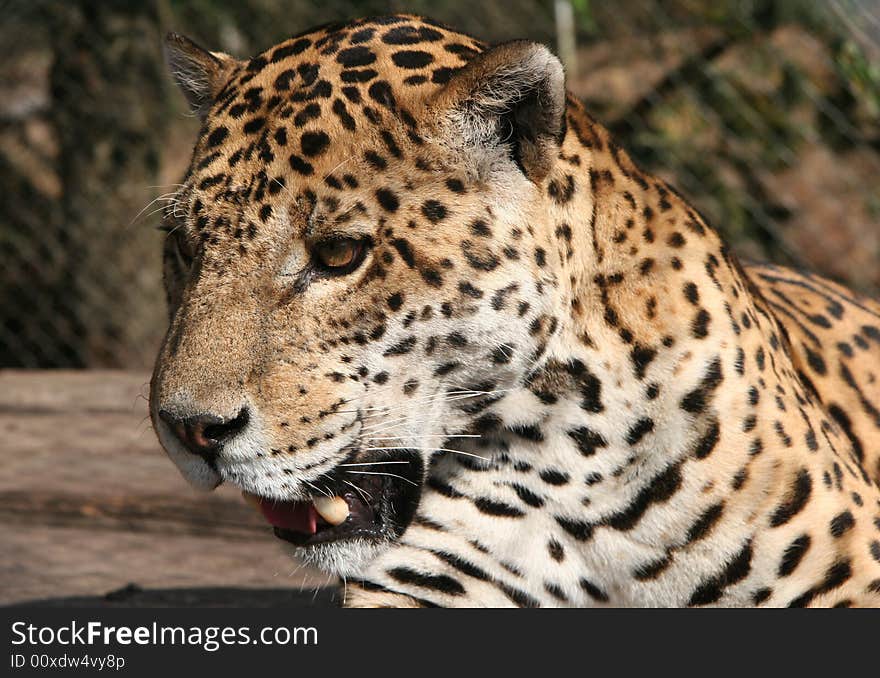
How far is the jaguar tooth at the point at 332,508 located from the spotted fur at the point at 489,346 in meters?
0.08

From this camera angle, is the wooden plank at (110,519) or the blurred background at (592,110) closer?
the wooden plank at (110,519)

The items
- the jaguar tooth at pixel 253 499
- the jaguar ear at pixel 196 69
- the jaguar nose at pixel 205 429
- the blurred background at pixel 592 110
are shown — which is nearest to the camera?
the jaguar nose at pixel 205 429

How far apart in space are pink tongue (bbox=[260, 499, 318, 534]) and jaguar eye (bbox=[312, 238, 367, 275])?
25.3 inches

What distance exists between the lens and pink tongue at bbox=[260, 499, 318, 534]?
3.44 meters

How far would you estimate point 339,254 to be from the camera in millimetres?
3199

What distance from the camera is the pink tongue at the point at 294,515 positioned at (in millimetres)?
3439

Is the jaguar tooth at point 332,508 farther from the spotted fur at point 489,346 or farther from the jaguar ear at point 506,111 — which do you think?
the jaguar ear at point 506,111

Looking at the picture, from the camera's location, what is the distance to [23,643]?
3506mm

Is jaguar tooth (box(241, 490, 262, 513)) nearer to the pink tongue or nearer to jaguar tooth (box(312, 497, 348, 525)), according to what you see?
the pink tongue

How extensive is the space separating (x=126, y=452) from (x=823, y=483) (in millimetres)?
4439

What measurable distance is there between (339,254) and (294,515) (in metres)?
0.72

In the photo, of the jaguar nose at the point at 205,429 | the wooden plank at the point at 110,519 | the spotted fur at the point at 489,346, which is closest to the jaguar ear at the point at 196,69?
the spotted fur at the point at 489,346

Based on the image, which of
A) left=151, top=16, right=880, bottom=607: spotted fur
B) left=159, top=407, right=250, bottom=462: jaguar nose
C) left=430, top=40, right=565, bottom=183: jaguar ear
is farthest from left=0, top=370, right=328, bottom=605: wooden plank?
left=430, top=40, right=565, bottom=183: jaguar ear

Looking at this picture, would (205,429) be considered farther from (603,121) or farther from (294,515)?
(603,121)
